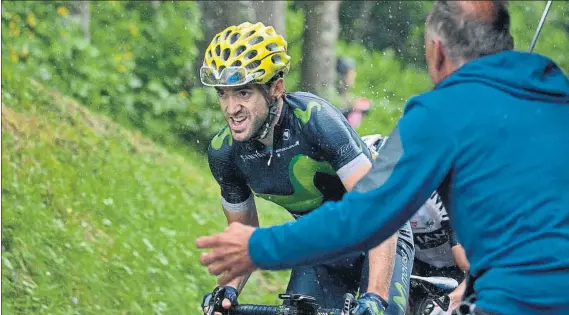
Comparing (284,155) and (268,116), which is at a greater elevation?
(268,116)

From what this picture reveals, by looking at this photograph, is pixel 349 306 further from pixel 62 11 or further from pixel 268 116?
pixel 62 11

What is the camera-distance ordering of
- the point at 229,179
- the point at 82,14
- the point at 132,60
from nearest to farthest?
the point at 229,179
the point at 82,14
the point at 132,60

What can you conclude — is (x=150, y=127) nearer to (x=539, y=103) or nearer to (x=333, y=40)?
(x=333, y=40)

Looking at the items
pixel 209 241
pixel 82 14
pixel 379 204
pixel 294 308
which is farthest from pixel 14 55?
pixel 379 204

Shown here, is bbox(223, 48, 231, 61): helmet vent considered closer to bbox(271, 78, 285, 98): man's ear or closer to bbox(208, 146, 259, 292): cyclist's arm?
bbox(271, 78, 285, 98): man's ear

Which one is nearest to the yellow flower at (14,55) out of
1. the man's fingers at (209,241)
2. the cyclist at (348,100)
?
the cyclist at (348,100)

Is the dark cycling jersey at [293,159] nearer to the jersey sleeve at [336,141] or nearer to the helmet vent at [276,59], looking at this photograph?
the jersey sleeve at [336,141]

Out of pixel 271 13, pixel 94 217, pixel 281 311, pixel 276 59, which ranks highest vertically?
pixel 276 59

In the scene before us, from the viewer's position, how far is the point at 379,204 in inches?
128

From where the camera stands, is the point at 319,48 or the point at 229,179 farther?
the point at 319,48

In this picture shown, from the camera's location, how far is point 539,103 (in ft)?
10.9

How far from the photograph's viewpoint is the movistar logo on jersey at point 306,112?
16.6 feet

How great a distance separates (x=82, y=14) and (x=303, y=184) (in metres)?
10.0

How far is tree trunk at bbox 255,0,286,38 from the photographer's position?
14.3m
